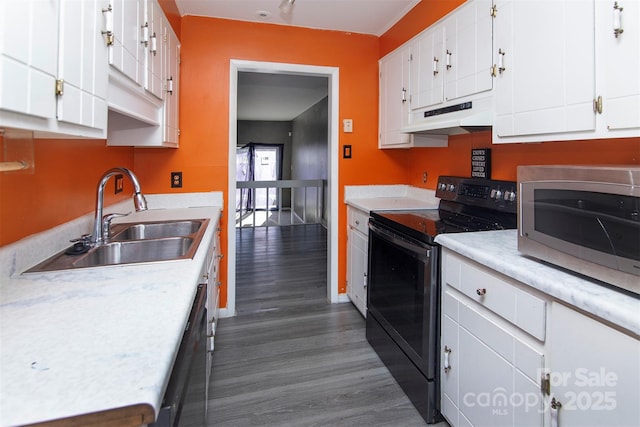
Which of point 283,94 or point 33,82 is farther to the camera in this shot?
point 283,94

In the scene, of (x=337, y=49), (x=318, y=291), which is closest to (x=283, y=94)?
(x=337, y=49)

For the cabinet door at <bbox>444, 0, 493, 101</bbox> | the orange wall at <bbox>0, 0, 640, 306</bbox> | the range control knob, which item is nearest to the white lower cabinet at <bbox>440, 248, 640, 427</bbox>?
the range control knob

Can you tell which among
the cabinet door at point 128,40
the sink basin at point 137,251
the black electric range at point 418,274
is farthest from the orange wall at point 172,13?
the black electric range at point 418,274

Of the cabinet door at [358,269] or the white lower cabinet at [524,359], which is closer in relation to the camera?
the white lower cabinet at [524,359]

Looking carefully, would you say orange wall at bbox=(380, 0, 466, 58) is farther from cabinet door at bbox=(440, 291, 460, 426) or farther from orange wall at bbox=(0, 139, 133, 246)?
orange wall at bbox=(0, 139, 133, 246)

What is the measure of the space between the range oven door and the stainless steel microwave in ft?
1.56

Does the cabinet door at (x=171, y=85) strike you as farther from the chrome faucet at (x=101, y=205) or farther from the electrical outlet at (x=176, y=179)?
the chrome faucet at (x=101, y=205)

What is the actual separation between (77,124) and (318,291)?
268cm

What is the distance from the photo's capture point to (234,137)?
2787 mm

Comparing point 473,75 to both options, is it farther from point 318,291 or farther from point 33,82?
point 318,291

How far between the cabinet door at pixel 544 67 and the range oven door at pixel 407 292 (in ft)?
2.27

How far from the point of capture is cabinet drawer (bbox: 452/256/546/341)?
107 centimetres

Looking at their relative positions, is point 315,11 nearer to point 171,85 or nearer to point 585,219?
point 171,85

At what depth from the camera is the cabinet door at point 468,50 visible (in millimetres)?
1700
